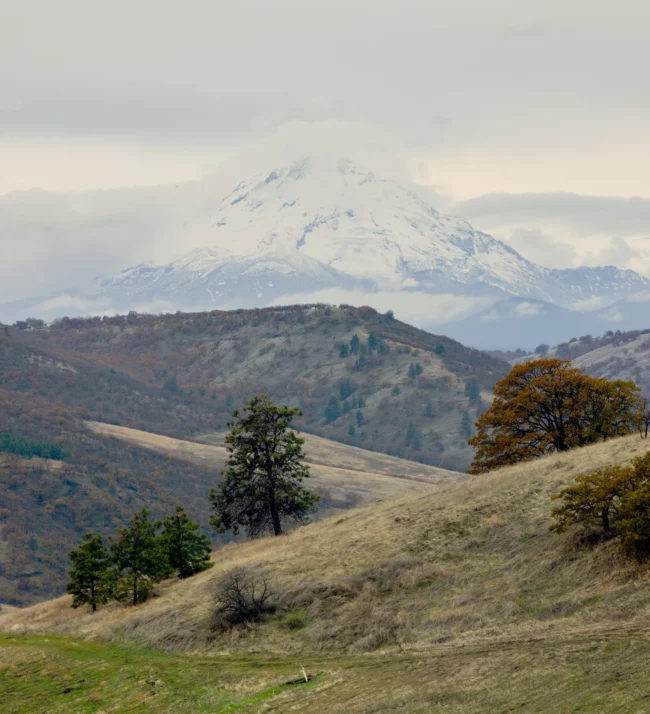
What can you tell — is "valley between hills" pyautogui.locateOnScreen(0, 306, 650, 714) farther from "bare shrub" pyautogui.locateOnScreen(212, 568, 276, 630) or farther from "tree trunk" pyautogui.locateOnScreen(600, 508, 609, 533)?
"tree trunk" pyautogui.locateOnScreen(600, 508, 609, 533)

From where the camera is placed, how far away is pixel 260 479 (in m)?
57.2

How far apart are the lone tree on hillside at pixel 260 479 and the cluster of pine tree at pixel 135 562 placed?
649 cm

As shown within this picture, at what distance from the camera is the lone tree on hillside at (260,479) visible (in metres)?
55.5

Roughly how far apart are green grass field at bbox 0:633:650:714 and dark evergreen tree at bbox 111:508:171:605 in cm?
902

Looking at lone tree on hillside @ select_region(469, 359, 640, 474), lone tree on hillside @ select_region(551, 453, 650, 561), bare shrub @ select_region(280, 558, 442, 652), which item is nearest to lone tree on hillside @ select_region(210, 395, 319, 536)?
lone tree on hillside @ select_region(469, 359, 640, 474)

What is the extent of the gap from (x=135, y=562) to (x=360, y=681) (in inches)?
889

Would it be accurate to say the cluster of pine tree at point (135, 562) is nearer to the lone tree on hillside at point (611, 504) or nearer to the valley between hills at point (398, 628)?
the valley between hills at point (398, 628)

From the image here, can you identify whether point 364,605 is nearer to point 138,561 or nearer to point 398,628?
point 398,628

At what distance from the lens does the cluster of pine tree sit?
A: 45.8 meters

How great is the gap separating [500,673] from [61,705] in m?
14.7

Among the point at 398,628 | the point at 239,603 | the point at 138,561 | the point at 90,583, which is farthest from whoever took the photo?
the point at 138,561

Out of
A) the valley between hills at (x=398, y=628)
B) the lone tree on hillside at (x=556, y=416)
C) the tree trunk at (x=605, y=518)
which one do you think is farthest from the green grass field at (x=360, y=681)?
the lone tree on hillside at (x=556, y=416)

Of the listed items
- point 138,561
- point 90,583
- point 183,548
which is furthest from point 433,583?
point 90,583

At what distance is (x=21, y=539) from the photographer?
598 feet
